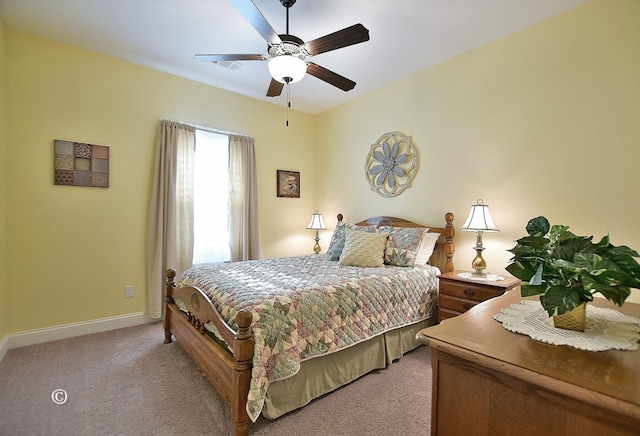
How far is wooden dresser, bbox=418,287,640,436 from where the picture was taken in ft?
2.22

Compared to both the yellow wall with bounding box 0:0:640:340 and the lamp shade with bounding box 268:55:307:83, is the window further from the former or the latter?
the lamp shade with bounding box 268:55:307:83

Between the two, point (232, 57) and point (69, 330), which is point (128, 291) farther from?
point (232, 57)

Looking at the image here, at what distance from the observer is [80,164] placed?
2965mm

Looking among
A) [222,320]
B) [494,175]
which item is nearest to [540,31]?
[494,175]

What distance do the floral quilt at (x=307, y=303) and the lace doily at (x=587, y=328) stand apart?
1.11 m

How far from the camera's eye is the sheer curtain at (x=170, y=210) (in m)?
3.32

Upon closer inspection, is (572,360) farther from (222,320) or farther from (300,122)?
(300,122)

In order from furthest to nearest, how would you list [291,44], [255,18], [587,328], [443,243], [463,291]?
[443,243] < [463,291] < [291,44] < [255,18] < [587,328]

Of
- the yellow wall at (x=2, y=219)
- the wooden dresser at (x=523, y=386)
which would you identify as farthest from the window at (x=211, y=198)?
the wooden dresser at (x=523, y=386)

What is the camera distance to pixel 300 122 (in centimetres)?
472

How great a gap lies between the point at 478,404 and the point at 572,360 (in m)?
0.29

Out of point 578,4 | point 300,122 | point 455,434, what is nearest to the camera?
point 455,434

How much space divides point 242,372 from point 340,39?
2.13m

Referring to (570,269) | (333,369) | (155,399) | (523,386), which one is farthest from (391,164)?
(155,399)
